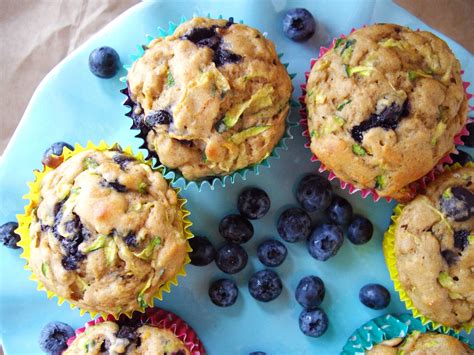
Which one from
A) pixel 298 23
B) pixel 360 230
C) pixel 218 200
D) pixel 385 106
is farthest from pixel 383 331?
pixel 298 23

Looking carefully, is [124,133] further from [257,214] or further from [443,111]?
[443,111]

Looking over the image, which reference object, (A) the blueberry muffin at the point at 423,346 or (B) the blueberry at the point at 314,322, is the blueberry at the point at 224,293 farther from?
(A) the blueberry muffin at the point at 423,346

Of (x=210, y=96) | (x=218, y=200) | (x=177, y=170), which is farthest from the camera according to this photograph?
(x=218, y=200)

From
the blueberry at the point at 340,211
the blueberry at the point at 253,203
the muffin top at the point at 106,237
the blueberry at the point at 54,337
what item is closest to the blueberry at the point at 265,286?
the blueberry at the point at 253,203

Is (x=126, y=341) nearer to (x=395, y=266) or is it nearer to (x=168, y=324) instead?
(x=168, y=324)

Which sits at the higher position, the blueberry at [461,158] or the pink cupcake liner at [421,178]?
the pink cupcake liner at [421,178]

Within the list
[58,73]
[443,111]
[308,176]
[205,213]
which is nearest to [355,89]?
[443,111]

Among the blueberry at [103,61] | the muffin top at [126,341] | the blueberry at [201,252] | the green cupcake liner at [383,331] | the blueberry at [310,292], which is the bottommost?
the green cupcake liner at [383,331]

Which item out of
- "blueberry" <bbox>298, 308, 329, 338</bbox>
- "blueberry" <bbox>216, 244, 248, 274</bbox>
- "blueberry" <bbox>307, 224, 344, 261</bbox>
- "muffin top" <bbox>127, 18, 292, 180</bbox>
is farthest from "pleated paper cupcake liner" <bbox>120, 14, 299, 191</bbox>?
"blueberry" <bbox>298, 308, 329, 338</bbox>
